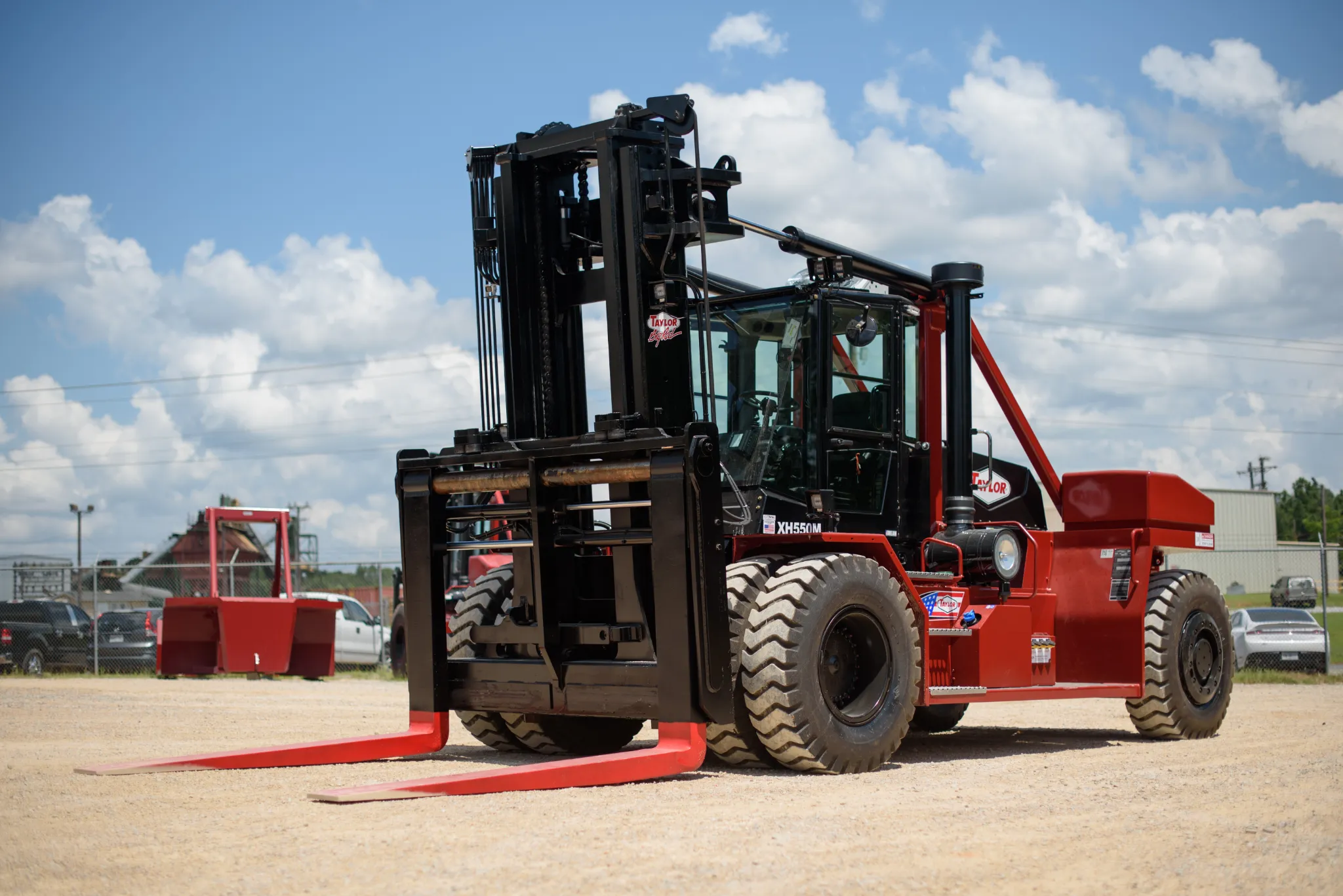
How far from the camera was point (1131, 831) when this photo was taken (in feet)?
20.1

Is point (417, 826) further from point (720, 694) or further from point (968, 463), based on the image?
point (968, 463)

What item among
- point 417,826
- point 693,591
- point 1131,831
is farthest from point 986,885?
point 693,591

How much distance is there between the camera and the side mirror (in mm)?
9406

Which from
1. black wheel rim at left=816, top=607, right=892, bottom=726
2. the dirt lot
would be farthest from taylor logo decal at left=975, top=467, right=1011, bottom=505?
black wheel rim at left=816, top=607, right=892, bottom=726

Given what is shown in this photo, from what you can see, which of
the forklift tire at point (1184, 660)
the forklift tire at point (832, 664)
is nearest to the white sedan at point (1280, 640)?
the forklift tire at point (1184, 660)

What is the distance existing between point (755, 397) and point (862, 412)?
80 cm

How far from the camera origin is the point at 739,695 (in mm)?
7996

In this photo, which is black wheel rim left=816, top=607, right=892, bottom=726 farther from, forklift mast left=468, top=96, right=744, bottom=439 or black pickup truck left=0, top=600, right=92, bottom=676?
black pickup truck left=0, top=600, right=92, bottom=676

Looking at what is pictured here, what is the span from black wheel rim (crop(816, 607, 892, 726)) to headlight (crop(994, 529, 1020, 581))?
1796 mm

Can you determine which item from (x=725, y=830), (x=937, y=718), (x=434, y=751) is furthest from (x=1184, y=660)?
(x=725, y=830)

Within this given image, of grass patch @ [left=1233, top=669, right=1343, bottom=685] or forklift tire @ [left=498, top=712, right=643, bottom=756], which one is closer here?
forklift tire @ [left=498, top=712, right=643, bottom=756]

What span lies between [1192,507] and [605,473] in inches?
248

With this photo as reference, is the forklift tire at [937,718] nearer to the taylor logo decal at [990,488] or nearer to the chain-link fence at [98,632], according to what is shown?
the taylor logo decal at [990,488]

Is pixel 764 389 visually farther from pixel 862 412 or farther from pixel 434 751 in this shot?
pixel 434 751
